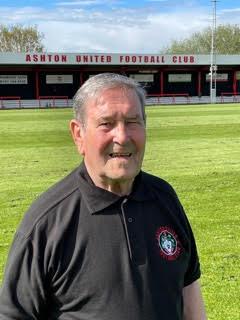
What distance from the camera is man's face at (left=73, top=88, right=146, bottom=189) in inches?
88.0

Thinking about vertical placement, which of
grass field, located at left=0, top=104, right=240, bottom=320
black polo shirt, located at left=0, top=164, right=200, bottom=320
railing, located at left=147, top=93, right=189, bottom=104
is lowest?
railing, located at left=147, top=93, right=189, bottom=104

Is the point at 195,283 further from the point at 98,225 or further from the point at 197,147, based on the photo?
the point at 197,147

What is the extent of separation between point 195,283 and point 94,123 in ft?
2.86

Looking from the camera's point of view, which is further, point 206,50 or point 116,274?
point 206,50

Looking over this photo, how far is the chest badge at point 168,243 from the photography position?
7.50 feet

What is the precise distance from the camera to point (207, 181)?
10688 millimetres

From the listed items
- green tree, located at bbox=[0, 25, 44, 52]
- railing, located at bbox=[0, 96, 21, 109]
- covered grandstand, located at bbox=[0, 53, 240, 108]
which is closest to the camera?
railing, located at bbox=[0, 96, 21, 109]

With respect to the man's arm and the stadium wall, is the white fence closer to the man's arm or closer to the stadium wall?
the stadium wall

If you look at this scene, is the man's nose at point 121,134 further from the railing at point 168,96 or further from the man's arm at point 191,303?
the railing at point 168,96

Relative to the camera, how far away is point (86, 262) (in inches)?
86.0

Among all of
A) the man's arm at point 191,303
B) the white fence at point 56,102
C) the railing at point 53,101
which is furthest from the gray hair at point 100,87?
the railing at point 53,101

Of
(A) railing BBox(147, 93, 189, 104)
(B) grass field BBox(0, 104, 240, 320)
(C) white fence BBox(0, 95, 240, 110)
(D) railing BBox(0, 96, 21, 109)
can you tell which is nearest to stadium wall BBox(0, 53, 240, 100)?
(A) railing BBox(147, 93, 189, 104)

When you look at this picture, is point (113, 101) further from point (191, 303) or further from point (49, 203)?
point (191, 303)

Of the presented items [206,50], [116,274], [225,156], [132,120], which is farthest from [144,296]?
[206,50]
